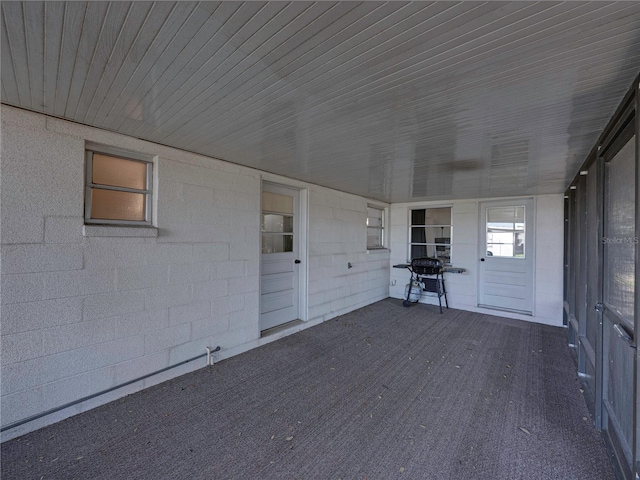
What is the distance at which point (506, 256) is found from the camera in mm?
5352

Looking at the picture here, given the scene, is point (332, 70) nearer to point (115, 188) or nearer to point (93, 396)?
point (115, 188)

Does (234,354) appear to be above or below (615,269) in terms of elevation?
below

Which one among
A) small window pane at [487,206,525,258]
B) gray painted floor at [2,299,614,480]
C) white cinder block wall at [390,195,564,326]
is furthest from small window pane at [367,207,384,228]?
gray painted floor at [2,299,614,480]

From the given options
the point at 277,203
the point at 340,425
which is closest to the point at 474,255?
the point at 277,203

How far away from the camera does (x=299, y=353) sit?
3471 mm

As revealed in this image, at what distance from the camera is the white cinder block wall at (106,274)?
6.54 ft

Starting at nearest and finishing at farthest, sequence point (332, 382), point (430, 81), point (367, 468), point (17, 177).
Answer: point (430, 81)
point (367, 468)
point (17, 177)
point (332, 382)

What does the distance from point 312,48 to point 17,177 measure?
225 centimetres

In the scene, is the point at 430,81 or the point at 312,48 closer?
the point at 312,48

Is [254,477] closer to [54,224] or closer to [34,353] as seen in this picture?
[34,353]

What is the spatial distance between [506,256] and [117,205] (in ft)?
20.0

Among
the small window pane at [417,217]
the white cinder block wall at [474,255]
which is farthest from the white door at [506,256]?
the small window pane at [417,217]

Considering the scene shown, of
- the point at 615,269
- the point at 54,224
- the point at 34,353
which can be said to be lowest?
the point at 34,353

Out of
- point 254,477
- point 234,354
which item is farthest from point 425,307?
point 254,477
